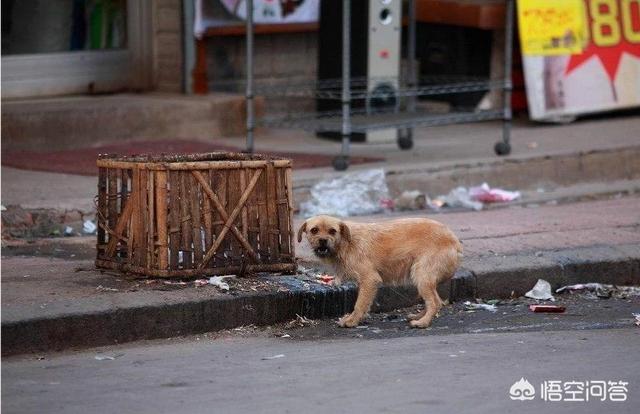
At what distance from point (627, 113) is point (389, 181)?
4.88 m

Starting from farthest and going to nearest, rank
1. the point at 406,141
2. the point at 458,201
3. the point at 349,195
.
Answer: the point at 406,141, the point at 458,201, the point at 349,195

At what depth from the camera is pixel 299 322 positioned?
6.79 metres

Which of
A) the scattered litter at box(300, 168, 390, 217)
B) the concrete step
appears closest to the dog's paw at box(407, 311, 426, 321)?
the scattered litter at box(300, 168, 390, 217)

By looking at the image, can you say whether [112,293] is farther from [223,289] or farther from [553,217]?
[553,217]

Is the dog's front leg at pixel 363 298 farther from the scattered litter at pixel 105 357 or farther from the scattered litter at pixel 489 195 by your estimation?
the scattered litter at pixel 489 195

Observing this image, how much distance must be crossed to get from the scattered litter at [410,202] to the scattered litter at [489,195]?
21.5 inches

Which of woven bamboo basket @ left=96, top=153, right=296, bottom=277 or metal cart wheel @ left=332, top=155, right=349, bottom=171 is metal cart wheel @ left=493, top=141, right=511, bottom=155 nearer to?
metal cart wheel @ left=332, top=155, right=349, bottom=171

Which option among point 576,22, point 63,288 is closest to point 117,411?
point 63,288

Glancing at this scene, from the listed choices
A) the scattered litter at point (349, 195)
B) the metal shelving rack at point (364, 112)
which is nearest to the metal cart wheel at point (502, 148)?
the metal shelving rack at point (364, 112)

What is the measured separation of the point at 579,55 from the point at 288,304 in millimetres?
7390

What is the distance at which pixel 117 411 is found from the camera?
496 cm

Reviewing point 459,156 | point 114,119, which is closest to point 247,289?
point 114,119

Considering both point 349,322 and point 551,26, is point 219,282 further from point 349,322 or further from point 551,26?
point 551,26

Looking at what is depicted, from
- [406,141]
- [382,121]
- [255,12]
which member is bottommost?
[406,141]
